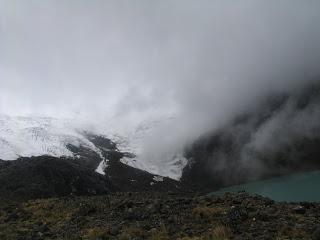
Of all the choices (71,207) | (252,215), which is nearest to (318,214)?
(252,215)

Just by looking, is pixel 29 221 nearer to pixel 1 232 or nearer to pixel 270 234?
pixel 1 232

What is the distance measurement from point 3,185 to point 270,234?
137 meters

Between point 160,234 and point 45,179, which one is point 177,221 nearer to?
point 160,234

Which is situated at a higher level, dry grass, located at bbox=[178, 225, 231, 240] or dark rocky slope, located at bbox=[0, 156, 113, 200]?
dark rocky slope, located at bbox=[0, 156, 113, 200]

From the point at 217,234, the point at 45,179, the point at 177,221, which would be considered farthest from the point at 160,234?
the point at 45,179

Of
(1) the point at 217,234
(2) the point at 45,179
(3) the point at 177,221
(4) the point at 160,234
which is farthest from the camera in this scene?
(2) the point at 45,179

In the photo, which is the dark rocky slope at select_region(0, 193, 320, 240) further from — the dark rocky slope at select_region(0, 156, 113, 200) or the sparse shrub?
the dark rocky slope at select_region(0, 156, 113, 200)

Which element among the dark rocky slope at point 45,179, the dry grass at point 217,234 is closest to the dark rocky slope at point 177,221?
the dry grass at point 217,234

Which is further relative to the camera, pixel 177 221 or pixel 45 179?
pixel 45 179

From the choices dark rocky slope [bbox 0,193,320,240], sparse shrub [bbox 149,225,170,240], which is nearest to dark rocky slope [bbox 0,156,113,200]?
dark rocky slope [bbox 0,193,320,240]

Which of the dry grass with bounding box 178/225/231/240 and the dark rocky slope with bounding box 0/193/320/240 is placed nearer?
the dry grass with bounding box 178/225/231/240

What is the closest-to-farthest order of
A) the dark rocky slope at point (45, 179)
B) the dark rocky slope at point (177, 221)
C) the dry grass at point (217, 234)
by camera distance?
the dry grass at point (217, 234) → the dark rocky slope at point (177, 221) → the dark rocky slope at point (45, 179)

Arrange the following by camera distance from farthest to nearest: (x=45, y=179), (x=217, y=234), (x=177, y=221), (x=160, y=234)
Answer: (x=45, y=179), (x=177, y=221), (x=160, y=234), (x=217, y=234)

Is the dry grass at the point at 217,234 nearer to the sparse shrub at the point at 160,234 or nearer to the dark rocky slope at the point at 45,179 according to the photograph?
the sparse shrub at the point at 160,234
